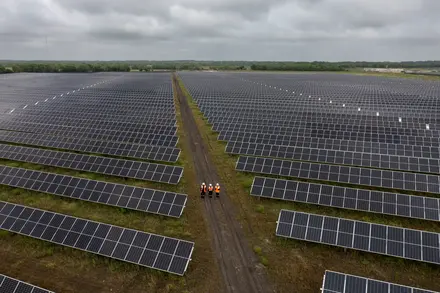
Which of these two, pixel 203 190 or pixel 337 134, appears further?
pixel 337 134

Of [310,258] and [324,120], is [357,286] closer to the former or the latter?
[310,258]

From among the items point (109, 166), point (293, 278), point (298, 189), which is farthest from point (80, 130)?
point (293, 278)

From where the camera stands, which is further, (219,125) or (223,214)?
(219,125)

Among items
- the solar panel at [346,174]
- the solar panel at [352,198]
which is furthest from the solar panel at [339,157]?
the solar panel at [352,198]

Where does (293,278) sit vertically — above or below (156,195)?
below

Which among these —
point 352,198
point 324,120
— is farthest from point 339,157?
point 324,120

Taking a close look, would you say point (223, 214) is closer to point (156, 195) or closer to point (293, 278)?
point (156, 195)

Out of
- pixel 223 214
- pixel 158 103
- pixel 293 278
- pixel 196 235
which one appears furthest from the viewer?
pixel 158 103
